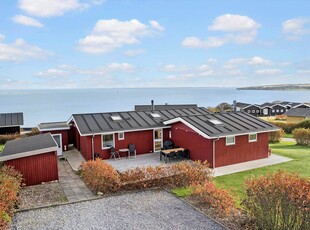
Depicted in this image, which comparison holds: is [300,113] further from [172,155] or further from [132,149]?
[132,149]

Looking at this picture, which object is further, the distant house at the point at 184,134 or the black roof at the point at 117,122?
the black roof at the point at 117,122

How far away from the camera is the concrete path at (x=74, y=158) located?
51.0ft

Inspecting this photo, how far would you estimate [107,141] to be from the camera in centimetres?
1672

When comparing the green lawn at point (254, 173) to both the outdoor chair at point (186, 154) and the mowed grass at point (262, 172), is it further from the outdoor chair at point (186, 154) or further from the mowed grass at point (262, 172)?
the outdoor chair at point (186, 154)

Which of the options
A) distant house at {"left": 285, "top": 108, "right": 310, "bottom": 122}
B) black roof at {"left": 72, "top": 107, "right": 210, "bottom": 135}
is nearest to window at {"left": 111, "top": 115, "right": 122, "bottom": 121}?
black roof at {"left": 72, "top": 107, "right": 210, "bottom": 135}

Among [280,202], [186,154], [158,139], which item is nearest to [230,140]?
[186,154]

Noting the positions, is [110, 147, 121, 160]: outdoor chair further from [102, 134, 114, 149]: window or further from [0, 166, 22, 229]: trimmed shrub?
[0, 166, 22, 229]: trimmed shrub

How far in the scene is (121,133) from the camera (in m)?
16.9

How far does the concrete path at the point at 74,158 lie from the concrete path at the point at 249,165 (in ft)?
26.1

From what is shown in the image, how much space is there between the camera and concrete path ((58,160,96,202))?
10.4 meters

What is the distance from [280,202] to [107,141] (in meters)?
11.9

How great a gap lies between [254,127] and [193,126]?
158 inches

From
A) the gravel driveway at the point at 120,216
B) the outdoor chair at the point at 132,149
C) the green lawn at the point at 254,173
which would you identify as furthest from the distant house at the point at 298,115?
the gravel driveway at the point at 120,216

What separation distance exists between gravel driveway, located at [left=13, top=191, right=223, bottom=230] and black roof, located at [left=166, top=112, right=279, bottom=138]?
5862 mm
